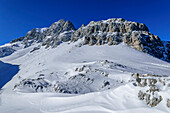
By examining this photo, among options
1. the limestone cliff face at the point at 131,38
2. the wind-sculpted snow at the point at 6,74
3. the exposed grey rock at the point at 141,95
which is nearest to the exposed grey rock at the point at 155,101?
the exposed grey rock at the point at 141,95

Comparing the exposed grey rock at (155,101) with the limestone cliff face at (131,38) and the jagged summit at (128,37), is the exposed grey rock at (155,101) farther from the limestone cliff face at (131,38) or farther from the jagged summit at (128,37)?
the limestone cliff face at (131,38)

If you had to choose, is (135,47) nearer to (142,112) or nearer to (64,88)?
(64,88)

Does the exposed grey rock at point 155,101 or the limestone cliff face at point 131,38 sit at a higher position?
the limestone cliff face at point 131,38

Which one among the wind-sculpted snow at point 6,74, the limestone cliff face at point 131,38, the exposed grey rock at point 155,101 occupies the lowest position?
the exposed grey rock at point 155,101

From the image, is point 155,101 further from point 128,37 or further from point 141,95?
point 128,37

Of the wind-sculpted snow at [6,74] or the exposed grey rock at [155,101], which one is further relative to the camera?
the wind-sculpted snow at [6,74]

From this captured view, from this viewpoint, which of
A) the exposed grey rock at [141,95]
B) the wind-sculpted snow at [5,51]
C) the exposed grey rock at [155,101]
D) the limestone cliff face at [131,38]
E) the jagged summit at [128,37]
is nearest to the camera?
the exposed grey rock at [155,101]

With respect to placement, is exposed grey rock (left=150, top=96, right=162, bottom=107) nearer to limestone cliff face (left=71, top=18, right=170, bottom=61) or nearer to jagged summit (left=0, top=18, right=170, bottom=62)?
jagged summit (left=0, top=18, right=170, bottom=62)

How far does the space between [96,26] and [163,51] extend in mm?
35773

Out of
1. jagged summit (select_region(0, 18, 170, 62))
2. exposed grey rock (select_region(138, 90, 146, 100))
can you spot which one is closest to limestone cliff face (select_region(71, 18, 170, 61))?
jagged summit (select_region(0, 18, 170, 62))

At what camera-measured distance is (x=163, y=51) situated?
4581cm

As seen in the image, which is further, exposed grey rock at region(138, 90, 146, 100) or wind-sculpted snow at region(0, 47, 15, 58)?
wind-sculpted snow at region(0, 47, 15, 58)

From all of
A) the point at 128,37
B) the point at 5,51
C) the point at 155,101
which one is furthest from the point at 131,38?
the point at 5,51

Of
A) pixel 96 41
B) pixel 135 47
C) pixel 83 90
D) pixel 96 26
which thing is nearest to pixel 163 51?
pixel 135 47
